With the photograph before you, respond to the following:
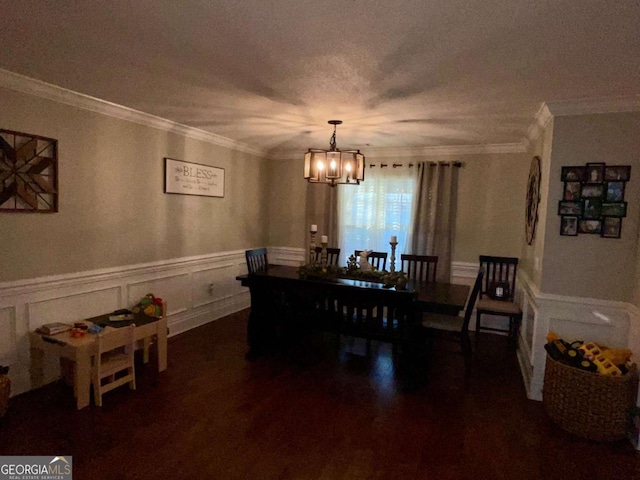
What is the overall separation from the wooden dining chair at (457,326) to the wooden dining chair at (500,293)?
0.84m

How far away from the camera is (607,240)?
Answer: 2.77 m

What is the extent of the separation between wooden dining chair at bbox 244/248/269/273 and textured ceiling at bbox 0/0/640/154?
5.15 ft

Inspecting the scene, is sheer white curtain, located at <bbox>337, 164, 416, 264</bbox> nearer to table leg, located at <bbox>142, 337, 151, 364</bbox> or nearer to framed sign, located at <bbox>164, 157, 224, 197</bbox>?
framed sign, located at <bbox>164, 157, 224, 197</bbox>

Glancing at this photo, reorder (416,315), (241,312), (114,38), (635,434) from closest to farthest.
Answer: (114,38), (635,434), (416,315), (241,312)

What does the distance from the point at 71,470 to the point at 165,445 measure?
0.48 meters

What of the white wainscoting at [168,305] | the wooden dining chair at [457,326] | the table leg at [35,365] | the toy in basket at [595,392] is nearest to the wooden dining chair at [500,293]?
the white wainscoting at [168,305]

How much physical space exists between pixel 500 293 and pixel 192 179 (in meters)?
3.66

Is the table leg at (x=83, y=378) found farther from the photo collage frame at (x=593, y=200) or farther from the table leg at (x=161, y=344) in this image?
the photo collage frame at (x=593, y=200)

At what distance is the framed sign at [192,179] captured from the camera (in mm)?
4023

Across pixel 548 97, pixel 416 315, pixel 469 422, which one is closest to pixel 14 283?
pixel 416 315

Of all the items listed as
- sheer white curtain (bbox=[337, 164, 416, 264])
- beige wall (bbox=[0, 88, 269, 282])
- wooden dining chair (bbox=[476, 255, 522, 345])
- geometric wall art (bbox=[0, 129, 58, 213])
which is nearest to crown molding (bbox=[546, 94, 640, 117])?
wooden dining chair (bbox=[476, 255, 522, 345])

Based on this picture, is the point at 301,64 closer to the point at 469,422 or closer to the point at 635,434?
the point at 469,422

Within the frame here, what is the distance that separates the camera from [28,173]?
9.14 feet

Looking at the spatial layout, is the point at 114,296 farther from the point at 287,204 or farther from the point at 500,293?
the point at 500,293
